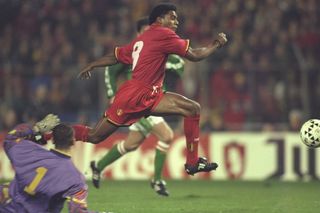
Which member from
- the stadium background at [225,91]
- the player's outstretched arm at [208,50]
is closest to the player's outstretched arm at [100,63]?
the player's outstretched arm at [208,50]

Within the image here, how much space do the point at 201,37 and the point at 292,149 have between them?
3802 millimetres

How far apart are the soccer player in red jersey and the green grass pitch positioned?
729 mm

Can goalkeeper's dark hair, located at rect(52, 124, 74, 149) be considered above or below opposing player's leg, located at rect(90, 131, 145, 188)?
above

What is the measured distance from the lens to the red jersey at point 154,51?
9.22 m

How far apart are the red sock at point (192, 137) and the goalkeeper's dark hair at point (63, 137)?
2509 millimetres

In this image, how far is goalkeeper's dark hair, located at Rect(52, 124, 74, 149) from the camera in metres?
7.23

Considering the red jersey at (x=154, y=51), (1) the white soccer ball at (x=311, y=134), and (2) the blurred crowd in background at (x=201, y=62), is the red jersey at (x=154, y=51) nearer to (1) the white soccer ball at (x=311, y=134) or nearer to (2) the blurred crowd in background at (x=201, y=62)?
(1) the white soccer ball at (x=311, y=134)

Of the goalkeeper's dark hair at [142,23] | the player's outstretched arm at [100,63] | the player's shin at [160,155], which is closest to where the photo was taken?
the player's outstretched arm at [100,63]

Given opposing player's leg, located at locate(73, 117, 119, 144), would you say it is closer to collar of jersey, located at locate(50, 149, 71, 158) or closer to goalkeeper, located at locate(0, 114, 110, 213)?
goalkeeper, located at locate(0, 114, 110, 213)

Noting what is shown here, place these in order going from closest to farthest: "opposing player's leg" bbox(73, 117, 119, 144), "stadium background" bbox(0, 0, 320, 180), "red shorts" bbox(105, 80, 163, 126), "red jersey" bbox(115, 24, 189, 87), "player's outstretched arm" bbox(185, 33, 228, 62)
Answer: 1. "player's outstretched arm" bbox(185, 33, 228, 62)
2. "red jersey" bbox(115, 24, 189, 87)
3. "red shorts" bbox(105, 80, 163, 126)
4. "opposing player's leg" bbox(73, 117, 119, 144)
5. "stadium background" bbox(0, 0, 320, 180)

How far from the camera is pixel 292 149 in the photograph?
15.8m

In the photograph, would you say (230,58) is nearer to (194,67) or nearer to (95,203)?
(194,67)

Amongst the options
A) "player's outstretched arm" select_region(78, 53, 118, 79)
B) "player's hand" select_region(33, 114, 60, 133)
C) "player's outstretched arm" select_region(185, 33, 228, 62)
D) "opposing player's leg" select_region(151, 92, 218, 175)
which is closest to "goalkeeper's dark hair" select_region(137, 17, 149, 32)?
"player's outstretched arm" select_region(78, 53, 118, 79)

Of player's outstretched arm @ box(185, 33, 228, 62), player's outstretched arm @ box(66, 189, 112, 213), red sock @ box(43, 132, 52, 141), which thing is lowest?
player's outstretched arm @ box(66, 189, 112, 213)
